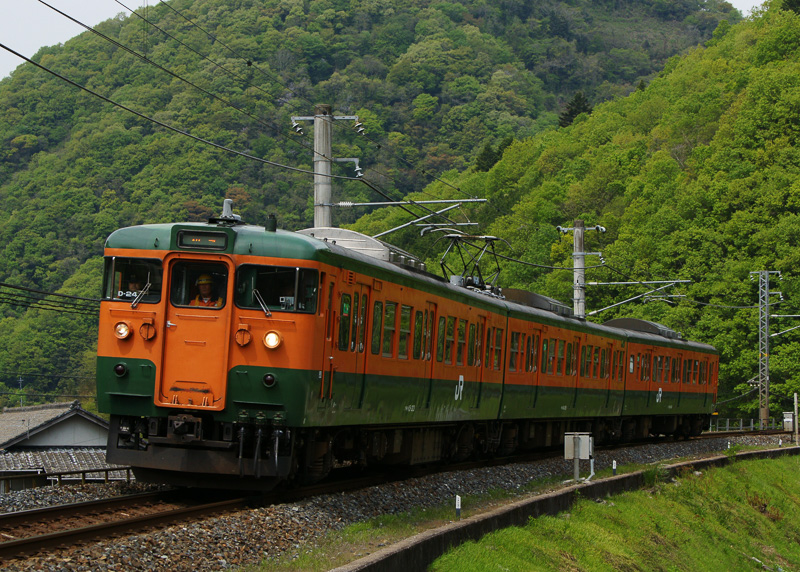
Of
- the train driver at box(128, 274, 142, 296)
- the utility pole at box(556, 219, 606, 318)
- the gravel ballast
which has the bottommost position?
the gravel ballast

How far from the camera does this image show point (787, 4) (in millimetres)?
90938

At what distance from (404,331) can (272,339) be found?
142 inches

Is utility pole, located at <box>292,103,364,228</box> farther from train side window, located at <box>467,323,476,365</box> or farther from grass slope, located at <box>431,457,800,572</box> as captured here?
grass slope, located at <box>431,457,800,572</box>

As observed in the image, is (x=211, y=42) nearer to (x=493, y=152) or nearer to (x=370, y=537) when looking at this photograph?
(x=493, y=152)

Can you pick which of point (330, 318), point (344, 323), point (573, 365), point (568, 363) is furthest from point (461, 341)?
point (573, 365)

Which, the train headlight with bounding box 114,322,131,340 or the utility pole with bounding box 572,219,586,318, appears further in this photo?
the utility pole with bounding box 572,219,586,318

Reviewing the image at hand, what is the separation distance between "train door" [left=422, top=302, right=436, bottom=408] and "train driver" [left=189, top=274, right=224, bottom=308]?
14.9 ft

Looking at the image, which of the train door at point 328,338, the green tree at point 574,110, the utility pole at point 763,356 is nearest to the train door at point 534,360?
the train door at point 328,338

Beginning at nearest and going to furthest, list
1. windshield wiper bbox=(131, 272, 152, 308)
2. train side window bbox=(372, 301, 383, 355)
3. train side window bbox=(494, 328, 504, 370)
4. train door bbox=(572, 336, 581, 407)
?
1. windshield wiper bbox=(131, 272, 152, 308)
2. train side window bbox=(372, 301, 383, 355)
3. train side window bbox=(494, 328, 504, 370)
4. train door bbox=(572, 336, 581, 407)

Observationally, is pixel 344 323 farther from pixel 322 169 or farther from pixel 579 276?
pixel 579 276

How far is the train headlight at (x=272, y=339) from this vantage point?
38.6ft

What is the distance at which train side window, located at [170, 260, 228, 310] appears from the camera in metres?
12.0

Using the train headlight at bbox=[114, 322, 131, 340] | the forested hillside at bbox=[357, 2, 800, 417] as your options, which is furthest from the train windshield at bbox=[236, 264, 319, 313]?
the forested hillside at bbox=[357, 2, 800, 417]

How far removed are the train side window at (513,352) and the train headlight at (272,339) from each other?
9513mm
